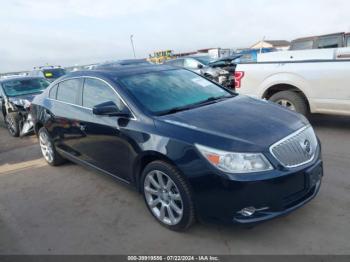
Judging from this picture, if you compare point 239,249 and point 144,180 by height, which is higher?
point 144,180

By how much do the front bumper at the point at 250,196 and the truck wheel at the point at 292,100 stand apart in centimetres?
356

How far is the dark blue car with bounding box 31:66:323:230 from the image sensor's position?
263 centimetres

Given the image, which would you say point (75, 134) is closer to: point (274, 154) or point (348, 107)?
point (274, 154)

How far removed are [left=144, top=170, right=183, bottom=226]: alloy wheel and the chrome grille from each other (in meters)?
0.99

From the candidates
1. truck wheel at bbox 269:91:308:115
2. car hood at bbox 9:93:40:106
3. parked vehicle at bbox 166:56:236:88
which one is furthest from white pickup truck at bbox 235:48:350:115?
car hood at bbox 9:93:40:106

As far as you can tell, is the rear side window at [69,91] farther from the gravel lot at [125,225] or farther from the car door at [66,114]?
the gravel lot at [125,225]

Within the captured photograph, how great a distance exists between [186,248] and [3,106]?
25.2 feet

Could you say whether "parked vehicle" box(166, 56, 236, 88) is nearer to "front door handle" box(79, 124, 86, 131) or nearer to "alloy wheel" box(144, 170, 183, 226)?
"front door handle" box(79, 124, 86, 131)

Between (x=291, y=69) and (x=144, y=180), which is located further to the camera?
(x=291, y=69)

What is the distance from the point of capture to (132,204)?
3.87 metres

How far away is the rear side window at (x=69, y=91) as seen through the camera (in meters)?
4.36

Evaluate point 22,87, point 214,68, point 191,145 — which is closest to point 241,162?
point 191,145

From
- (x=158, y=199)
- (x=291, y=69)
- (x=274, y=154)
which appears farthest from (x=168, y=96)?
(x=291, y=69)

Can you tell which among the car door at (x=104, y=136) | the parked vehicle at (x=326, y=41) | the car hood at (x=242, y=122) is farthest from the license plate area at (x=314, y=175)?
the parked vehicle at (x=326, y=41)
